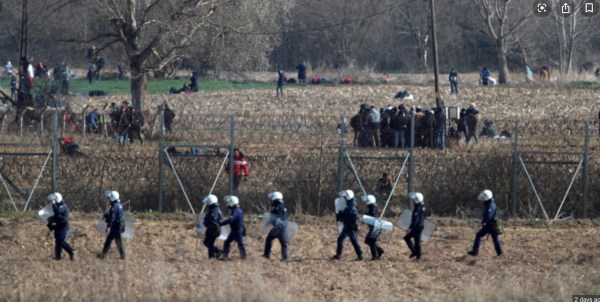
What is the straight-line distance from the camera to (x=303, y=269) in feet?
57.4

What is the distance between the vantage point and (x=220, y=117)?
24.6 m

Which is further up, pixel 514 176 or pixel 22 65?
pixel 22 65

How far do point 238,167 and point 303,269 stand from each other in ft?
19.6

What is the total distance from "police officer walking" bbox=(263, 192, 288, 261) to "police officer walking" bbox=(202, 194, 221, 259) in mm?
921

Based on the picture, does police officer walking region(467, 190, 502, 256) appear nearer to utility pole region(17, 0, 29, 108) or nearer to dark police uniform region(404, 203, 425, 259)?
dark police uniform region(404, 203, 425, 259)

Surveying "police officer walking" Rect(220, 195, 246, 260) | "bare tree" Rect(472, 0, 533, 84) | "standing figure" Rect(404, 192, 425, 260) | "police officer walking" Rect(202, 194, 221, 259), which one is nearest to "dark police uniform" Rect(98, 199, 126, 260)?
"police officer walking" Rect(202, 194, 221, 259)

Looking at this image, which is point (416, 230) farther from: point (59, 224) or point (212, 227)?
point (59, 224)

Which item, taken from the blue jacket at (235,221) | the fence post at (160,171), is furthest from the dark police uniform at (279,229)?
the fence post at (160,171)

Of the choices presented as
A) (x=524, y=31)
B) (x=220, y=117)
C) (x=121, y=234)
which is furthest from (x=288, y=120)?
(x=524, y=31)

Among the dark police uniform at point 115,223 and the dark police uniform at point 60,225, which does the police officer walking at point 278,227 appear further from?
the dark police uniform at point 60,225

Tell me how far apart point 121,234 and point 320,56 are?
170 feet

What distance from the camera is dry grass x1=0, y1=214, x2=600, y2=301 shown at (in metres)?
14.2

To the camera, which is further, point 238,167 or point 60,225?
point 238,167

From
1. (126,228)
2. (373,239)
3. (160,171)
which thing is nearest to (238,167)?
(160,171)
